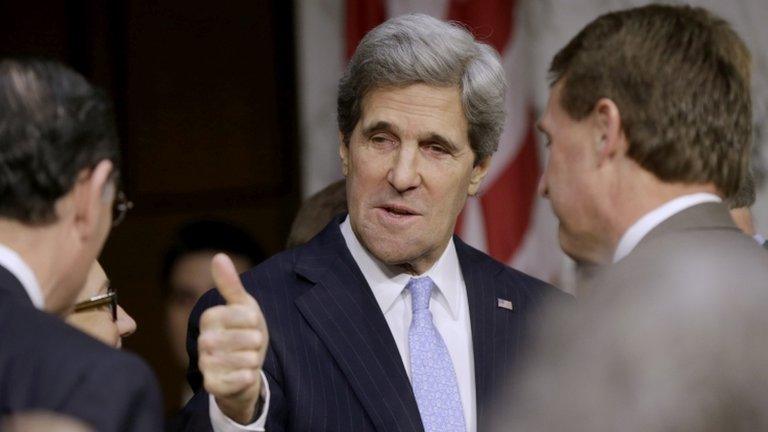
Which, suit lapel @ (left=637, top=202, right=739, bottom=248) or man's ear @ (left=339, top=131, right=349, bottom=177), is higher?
suit lapel @ (left=637, top=202, right=739, bottom=248)

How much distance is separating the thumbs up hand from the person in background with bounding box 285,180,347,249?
3.44 feet

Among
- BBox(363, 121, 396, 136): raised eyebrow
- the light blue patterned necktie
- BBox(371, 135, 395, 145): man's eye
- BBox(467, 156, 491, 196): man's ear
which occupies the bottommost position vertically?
the light blue patterned necktie

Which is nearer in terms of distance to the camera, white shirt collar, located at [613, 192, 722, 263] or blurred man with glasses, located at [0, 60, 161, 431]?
blurred man with glasses, located at [0, 60, 161, 431]

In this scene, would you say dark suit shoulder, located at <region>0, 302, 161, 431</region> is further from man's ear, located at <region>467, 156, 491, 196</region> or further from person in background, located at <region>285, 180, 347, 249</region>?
person in background, located at <region>285, 180, 347, 249</region>

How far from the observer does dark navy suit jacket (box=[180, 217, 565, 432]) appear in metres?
2.89

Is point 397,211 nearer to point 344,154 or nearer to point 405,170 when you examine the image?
point 405,170

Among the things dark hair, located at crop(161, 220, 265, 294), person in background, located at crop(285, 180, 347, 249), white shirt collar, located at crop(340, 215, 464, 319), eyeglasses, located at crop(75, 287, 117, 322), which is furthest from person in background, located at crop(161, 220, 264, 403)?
eyeglasses, located at crop(75, 287, 117, 322)

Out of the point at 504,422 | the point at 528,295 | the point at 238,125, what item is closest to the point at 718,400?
the point at 504,422

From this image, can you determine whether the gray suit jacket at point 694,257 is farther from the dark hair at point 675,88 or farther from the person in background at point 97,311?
the person in background at point 97,311

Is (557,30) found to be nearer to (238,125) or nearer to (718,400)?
(238,125)

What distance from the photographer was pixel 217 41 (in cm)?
490

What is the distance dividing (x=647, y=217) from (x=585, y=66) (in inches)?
11.1

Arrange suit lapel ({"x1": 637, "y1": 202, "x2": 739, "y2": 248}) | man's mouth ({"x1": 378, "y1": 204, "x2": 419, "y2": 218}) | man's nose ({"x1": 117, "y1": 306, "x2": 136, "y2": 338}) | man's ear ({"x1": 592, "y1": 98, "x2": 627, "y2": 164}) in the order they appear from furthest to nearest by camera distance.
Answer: man's mouth ({"x1": 378, "y1": 204, "x2": 419, "y2": 218}) → man's nose ({"x1": 117, "y1": 306, "x2": 136, "y2": 338}) → man's ear ({"x1": 592, "y1": 98, "x2": 627, "y2": 164}) → suit lapel ({"x1": 637, "y1": 202, "x2": 739, "y2": 248})

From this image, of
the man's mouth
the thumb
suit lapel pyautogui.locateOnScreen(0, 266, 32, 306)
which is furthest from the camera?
the man's mouth
